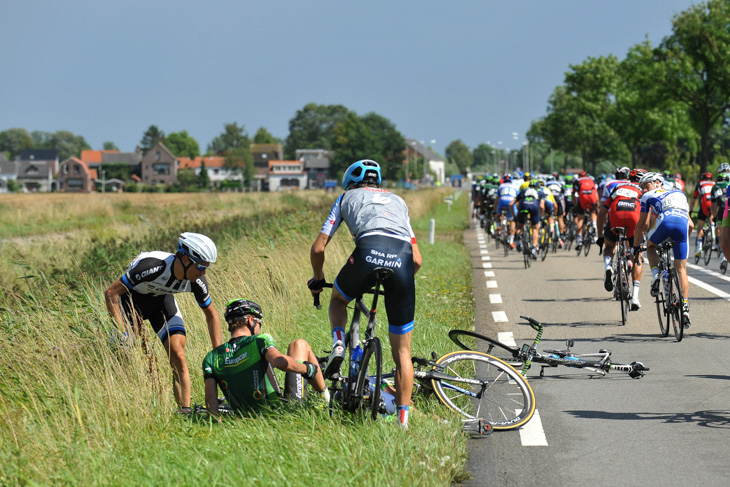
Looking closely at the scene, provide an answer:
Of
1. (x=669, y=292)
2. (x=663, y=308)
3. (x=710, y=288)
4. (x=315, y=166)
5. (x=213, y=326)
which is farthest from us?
(x=315, y=166)

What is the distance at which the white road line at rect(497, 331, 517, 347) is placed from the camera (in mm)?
9305

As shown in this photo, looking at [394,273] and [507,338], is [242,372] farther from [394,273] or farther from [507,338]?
[507,338]

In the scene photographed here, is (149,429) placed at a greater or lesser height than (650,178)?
lesser

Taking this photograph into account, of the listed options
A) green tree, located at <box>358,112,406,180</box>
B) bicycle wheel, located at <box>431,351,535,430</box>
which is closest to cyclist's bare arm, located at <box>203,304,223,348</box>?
bicycle wheel, located at <box>431,351,535,430</box>

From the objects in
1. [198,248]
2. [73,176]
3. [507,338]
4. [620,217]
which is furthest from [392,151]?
[198,248]

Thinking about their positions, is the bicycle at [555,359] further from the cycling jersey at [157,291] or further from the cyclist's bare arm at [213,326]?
the cycling jersey at [157,291]

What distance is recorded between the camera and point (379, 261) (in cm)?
542

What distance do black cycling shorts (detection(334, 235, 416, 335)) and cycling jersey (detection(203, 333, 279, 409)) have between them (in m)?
0.67

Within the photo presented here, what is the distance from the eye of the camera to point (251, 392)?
18.9 ft

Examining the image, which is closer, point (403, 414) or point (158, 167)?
point (403, 414)

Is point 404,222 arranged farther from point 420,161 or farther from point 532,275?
point 420,161

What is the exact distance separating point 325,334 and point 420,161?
181725 millimetres

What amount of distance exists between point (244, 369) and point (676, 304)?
5.47 m

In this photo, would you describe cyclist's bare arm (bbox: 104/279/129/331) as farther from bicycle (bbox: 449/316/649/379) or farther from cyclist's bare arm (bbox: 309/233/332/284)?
bicycle (bbox: 449/316/649/379)
